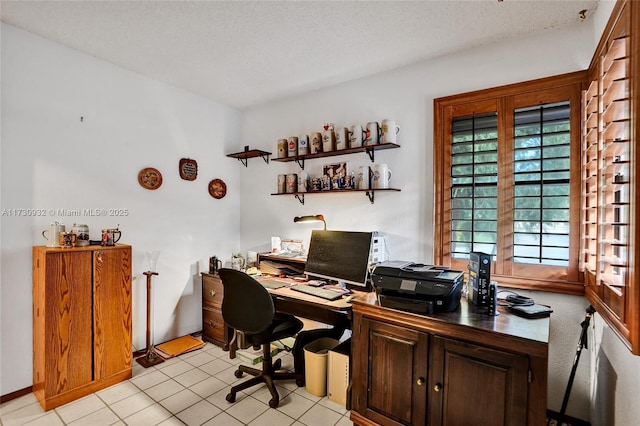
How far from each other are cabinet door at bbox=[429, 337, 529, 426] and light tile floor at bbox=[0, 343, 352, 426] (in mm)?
753

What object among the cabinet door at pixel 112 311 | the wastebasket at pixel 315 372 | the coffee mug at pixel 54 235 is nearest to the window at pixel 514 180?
the wastebasket at pixel 315 372

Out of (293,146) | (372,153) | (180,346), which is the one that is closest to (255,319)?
(180,346)

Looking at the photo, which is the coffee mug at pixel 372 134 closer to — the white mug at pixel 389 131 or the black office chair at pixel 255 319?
the white mug at pixel 389 131

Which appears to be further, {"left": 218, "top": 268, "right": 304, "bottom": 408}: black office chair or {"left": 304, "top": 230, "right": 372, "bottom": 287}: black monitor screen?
{"left": 304, "top": 230, "right": 372, "bottom": 287}: black monitor screen

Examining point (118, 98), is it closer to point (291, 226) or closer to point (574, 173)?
point (291, 226)

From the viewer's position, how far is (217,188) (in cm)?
358

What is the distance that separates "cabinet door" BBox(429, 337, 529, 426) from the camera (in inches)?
55.1

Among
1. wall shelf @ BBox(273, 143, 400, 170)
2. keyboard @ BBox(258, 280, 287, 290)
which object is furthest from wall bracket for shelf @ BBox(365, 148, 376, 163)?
keyboard @ BBox(258, 280, 287, 290)

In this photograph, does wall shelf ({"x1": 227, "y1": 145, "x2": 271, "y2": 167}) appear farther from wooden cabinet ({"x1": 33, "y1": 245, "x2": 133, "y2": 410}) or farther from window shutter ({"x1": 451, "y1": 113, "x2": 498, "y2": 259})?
window shutter ({"x1": 451, "y1": 113, "x2": 498, "y2": 259})

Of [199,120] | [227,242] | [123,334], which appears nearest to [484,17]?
[199,120]

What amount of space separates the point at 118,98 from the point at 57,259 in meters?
1.47

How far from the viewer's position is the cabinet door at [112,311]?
2332 millimetres

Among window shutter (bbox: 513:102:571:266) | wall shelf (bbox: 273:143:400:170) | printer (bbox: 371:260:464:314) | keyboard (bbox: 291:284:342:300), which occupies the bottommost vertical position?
keyboard (bbox: 291:284:342:300)

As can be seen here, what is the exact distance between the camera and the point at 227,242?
371 cm
